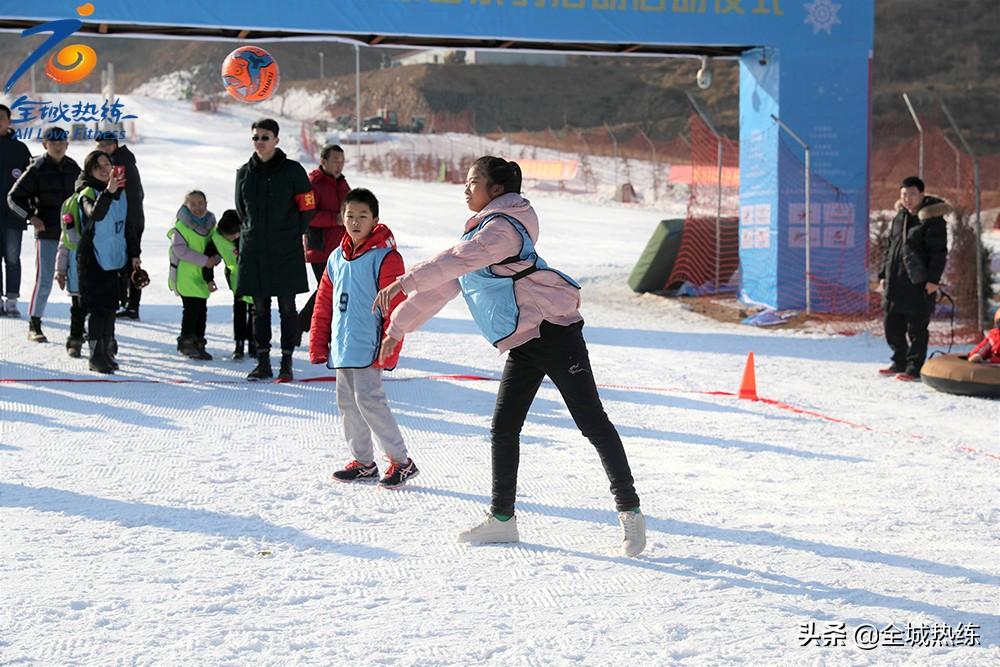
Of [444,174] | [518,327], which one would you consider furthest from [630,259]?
[444,174]

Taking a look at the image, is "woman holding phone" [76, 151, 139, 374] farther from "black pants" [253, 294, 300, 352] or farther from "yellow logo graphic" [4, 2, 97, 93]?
"yellow logo graphic" [4, 2, 97, 93]

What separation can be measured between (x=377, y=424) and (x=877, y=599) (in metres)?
2.39

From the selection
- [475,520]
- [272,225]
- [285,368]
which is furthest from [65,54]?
[475,520]

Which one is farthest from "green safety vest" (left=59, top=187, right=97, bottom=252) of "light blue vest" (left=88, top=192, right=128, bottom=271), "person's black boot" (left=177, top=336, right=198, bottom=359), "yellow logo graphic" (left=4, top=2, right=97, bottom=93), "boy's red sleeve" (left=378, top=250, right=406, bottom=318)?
"boy's red sleeve" (left=378, top=250, right=406, bottom=318)

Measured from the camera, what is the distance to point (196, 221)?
29.7ft

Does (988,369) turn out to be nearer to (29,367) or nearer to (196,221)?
(196,221)

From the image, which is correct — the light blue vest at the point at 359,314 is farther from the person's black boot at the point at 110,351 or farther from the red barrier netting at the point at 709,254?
the red barrier netting at the point at 709,254

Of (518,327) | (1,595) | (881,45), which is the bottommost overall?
(1,595)

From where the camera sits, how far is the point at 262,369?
8.31m

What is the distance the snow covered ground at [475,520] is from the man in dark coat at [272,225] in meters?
0.69

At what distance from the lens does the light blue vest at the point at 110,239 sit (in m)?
8.24

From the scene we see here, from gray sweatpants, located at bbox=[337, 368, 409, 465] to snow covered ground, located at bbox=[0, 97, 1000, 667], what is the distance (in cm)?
22

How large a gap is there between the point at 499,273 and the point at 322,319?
148 cm

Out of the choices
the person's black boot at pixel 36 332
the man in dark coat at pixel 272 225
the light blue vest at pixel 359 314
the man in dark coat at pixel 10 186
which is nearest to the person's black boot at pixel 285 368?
the man in dark coat at pixel 272 225
